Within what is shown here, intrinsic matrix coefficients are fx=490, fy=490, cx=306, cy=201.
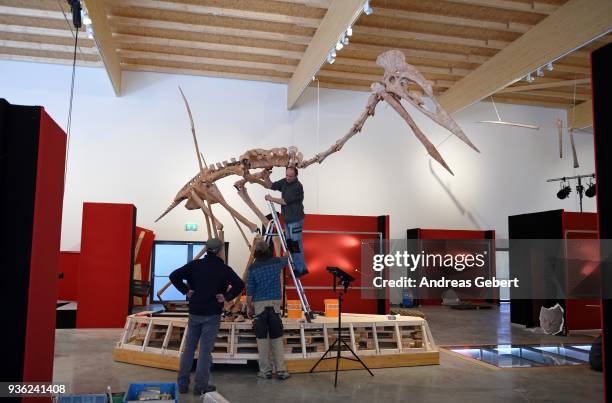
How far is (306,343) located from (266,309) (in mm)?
913

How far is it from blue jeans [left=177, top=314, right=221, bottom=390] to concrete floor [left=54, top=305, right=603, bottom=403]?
20 cm

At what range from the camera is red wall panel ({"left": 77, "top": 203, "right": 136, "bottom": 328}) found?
8414mm

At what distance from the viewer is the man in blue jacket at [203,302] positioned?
15.0 ft

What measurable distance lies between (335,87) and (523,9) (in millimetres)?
5175

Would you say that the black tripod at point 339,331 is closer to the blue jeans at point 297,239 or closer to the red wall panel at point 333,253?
the blue jeans at point 297,239

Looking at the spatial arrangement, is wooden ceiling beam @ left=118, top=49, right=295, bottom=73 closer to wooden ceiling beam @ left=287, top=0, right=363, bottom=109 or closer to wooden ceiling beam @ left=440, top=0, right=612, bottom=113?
wooden ceiling beam @ left=287, top=0, right=363, bottom=109

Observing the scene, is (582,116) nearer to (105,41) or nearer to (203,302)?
(105,41)

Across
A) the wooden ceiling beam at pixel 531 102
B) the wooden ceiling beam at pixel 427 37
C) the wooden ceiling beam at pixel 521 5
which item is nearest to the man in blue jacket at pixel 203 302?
the wooden ceiling beam at pixel 427 37

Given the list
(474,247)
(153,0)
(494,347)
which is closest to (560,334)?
(494,347)

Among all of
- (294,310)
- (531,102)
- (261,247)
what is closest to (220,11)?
(261,247)

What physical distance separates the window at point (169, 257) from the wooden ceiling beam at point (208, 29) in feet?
15.7

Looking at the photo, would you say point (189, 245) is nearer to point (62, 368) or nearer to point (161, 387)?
point (62, 368)

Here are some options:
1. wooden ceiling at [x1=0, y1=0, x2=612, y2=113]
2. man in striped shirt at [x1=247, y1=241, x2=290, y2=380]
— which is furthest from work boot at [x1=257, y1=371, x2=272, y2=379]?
wooden ceiling at [x1=0, y1=0, x2=612, y2=113]

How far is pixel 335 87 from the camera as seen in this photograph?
13102mm
